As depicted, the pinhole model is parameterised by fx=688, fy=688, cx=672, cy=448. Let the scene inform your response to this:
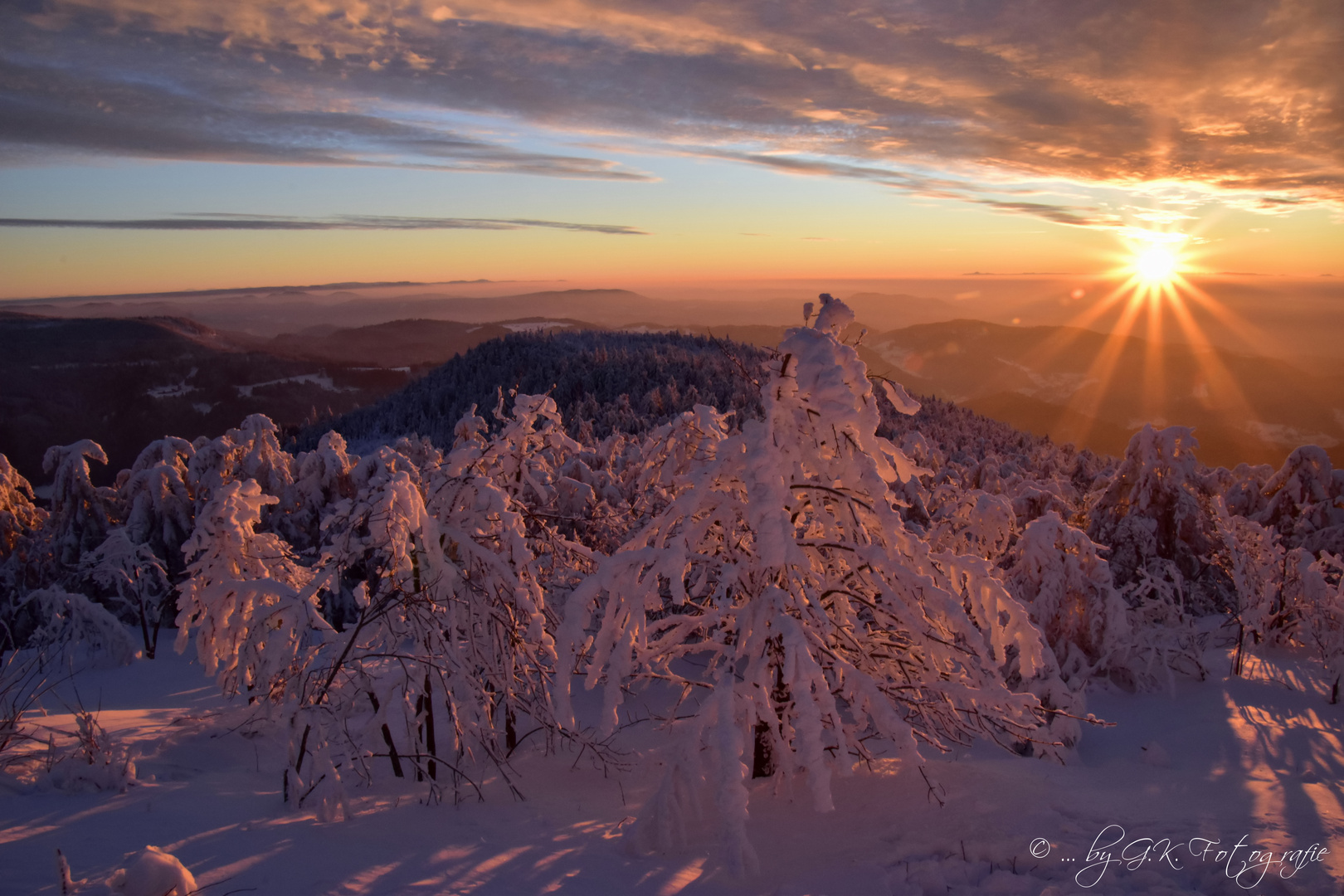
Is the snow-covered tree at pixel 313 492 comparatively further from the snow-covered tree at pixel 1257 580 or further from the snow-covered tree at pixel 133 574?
the snow-covered tree at pixel 1257 580

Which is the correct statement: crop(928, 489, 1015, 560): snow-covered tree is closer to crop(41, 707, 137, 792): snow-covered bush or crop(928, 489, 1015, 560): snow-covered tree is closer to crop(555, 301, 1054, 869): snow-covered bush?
crop(555, 301, 1054, 869): snow-covered bush

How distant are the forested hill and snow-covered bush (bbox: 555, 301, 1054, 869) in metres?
87.1

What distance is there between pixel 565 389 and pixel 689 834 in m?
125

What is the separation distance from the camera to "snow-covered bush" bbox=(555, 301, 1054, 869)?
5156 millimetres

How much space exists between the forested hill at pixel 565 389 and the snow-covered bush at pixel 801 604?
87149mm

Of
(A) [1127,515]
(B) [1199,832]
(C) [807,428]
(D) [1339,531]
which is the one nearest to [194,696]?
(C) [807,428]

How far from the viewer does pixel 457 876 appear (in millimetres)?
5090

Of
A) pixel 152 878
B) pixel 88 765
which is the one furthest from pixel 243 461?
pixel 152 878

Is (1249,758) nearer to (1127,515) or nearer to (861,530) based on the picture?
(861,530)

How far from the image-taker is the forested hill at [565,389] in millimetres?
107625

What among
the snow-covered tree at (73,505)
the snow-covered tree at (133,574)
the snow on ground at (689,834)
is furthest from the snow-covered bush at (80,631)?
the snow on ground at (689,834)

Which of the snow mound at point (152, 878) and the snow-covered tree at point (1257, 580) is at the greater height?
the snow mound at point (152, 878)

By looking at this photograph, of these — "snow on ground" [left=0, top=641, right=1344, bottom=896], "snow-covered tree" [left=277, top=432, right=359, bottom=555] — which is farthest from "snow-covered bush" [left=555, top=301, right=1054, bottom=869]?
"snow-covered tree" [left=277, top=432, right=359, bottom=555]

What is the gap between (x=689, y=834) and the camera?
6133mm
